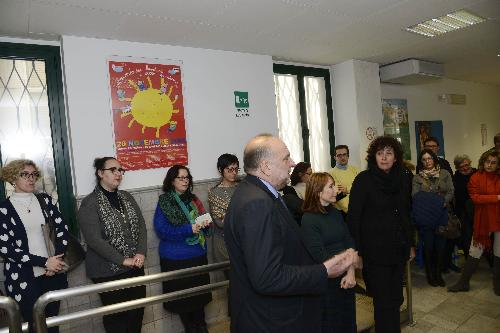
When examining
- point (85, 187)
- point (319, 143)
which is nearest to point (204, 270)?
point (85, 187)

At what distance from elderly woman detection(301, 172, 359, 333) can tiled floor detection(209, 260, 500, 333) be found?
129cm

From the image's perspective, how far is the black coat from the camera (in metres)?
2.55

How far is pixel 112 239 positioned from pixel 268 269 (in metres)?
1.88

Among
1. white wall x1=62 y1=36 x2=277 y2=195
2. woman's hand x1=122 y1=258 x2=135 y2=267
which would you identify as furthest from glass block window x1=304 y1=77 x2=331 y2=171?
woman's hand x1=122 y1=258 x2=135 y2=267

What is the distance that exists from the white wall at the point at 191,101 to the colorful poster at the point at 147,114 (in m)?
0.09

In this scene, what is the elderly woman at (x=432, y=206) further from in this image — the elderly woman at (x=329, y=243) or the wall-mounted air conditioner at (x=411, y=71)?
the wall-mounted air conditioner at (x=411, y=71)

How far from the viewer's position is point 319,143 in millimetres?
5629

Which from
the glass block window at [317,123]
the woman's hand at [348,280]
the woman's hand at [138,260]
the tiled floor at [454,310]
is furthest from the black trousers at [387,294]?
the glass block window at [317,123]

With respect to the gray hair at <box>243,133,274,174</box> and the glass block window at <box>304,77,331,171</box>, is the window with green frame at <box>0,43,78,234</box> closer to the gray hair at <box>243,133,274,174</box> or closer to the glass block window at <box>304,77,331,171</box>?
the gray hair at <box>243,133,274,174</box>

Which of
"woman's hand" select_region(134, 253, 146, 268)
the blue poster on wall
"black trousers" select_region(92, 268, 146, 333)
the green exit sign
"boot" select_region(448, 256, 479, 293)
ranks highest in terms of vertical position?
the green exit sign

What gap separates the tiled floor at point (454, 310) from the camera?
3179 mm

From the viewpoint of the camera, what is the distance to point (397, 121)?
21.4 feet

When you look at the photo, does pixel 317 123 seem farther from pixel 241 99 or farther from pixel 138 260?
pixel 138 260

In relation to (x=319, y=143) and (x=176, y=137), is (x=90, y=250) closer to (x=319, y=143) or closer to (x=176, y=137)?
(x=176, y=137)
